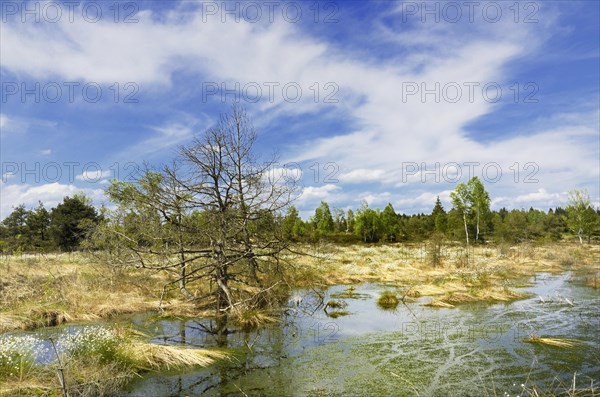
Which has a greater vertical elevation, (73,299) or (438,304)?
(73,299)

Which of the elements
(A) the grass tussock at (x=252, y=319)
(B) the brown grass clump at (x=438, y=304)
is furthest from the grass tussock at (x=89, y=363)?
(B) the brown grass clump at (x=438, y=304)

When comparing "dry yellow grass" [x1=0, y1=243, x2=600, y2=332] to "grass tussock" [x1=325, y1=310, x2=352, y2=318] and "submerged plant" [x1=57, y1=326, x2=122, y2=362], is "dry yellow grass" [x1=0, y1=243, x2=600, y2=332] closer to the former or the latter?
"grass tussock" [x1=325, y1=310, x2=352, y2=318]

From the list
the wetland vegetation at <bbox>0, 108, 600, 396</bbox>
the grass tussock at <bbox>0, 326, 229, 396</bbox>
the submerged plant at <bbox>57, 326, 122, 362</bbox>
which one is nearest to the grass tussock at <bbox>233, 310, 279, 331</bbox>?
the wetland vegetation at <bbox>0, 108, 600, 396</bbox>

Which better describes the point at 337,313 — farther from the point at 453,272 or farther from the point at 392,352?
the point at 453,272

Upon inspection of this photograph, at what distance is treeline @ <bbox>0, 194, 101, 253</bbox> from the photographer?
47.4 meters

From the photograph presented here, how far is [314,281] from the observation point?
24938 millimetres

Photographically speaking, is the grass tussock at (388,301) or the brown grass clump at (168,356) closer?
the brown grass clump at (168,356)

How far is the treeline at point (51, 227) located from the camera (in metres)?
47.4

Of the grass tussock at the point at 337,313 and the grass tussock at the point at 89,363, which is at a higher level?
the grass tussock at the point at 89,363

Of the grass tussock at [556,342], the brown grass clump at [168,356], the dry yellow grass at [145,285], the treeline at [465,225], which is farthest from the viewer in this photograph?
the treeline at [465,225]

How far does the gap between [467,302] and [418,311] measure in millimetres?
3325

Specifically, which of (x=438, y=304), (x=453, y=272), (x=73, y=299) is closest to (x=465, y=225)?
(x=453, y=272)

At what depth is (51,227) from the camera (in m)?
49.3

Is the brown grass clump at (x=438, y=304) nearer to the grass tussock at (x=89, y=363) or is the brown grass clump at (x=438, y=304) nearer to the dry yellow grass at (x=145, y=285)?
the dry yellow grass at (x=145, y=285)
